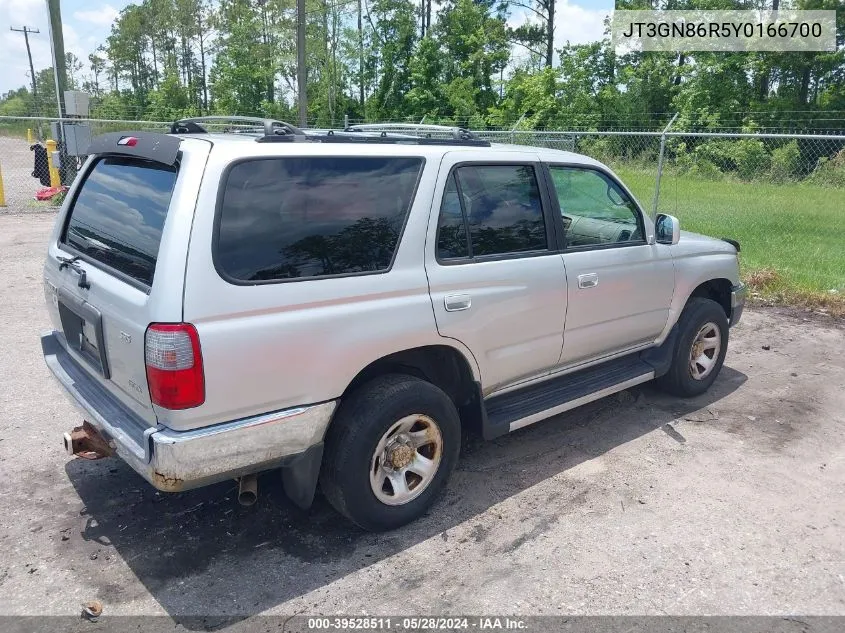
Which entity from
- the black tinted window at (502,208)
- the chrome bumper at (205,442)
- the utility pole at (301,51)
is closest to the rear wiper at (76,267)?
the chrome bumper at (205,442)

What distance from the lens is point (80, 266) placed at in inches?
130

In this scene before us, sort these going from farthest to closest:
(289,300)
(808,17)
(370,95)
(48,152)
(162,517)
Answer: (370,95), (808,17), (48,152), (162,517), (289,300)

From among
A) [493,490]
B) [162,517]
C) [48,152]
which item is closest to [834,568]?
[493,490]

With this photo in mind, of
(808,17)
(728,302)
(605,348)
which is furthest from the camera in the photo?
(808,17)

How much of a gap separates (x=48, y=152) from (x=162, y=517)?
47.7ft

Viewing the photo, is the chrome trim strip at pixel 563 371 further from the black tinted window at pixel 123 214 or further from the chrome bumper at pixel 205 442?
the black tinted window at pixel 123 214

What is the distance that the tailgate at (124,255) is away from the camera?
2691 mm

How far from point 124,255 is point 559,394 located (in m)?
2.59

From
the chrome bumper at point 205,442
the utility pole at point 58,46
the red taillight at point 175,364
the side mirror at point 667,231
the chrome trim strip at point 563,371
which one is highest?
the utility pole at point 58,46

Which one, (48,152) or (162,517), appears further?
(48,152)

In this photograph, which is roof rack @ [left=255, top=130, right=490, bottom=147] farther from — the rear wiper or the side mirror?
the side mirror

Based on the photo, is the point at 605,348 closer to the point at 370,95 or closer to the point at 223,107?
the point at 370,95

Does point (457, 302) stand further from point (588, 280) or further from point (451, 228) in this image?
point (588, 280)

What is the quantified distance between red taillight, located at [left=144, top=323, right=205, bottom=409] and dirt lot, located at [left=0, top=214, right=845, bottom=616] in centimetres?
94
